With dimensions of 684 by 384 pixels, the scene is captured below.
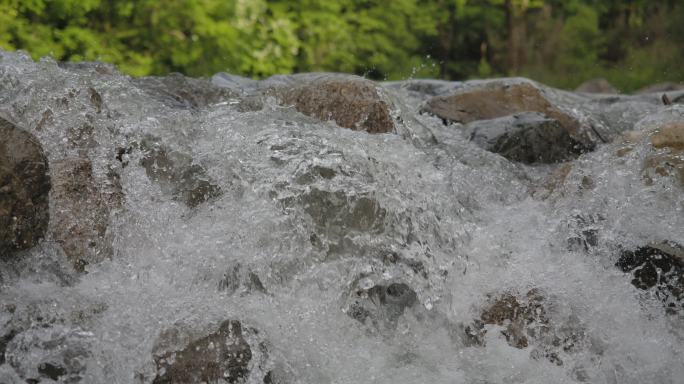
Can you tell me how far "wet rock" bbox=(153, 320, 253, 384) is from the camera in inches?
84.8

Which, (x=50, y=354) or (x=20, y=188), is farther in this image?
(x=20, y=188)

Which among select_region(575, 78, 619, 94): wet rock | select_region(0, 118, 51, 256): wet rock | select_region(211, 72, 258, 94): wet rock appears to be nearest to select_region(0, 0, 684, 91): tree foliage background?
select_region(575, 78, 619, 94): wet rock

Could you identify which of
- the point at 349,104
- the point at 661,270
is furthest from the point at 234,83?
the point at 661,270

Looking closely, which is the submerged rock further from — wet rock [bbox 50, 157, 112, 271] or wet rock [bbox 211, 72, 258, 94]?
wet rock [bbox 50, 157, 112, 271]

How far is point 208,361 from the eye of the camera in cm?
218

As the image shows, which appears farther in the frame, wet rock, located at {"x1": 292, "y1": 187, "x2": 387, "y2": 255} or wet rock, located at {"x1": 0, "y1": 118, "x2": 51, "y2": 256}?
wet rock, located at {"x1": 292, "y1": 187, "x2": 387, "y2": 255}

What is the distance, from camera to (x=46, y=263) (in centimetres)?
254

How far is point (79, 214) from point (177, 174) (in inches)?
22.7

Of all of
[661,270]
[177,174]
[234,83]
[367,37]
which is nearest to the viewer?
[661,270]

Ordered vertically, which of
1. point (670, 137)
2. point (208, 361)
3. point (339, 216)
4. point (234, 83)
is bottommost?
point (208, 361)

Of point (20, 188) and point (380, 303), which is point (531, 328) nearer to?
point (380, 303)

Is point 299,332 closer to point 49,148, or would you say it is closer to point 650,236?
point 49,148

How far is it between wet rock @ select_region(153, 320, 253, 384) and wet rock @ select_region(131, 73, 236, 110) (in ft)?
7.52

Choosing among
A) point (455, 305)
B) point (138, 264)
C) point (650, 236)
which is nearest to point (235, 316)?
point (138, 264)
